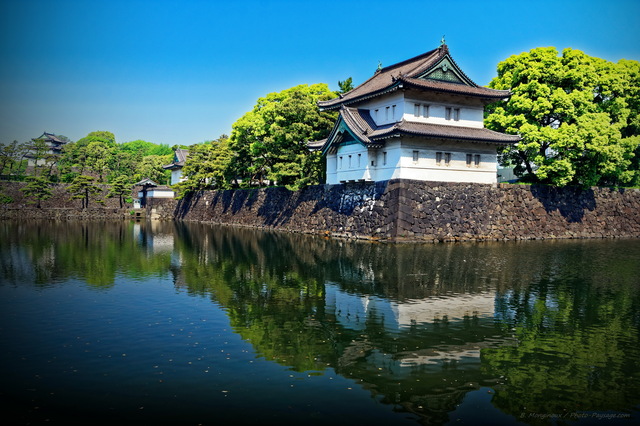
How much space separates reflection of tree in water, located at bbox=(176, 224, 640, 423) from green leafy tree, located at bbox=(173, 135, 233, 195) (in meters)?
37.5

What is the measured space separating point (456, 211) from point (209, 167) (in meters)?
37.7

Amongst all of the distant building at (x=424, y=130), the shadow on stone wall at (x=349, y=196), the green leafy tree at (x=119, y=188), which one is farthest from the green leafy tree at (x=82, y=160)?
the distant building at (x=424, y=130)

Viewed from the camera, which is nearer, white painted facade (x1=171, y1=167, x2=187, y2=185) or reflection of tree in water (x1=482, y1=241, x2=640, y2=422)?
reflection of tree in water (x1=482, y1=241, x2=640, y2=422)

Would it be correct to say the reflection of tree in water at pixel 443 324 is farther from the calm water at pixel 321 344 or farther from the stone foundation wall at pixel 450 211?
the stone foundation wall at pixel 450 211

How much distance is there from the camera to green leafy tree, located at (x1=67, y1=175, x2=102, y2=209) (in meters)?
71.0

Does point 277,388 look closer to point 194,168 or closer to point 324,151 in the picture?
point 324,151

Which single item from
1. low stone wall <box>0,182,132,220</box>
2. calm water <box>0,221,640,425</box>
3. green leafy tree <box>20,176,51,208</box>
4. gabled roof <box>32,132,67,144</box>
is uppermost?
gabled roof <box>32,132,67,144</box>

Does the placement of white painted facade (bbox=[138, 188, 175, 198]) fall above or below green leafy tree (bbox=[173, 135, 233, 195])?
below

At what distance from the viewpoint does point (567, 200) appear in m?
40.0

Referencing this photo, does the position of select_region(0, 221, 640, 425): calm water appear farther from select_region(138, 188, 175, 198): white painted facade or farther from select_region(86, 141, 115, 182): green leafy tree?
select_region(86, 141, 115, 182): green leafy tree

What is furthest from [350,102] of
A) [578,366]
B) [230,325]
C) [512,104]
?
[578,366]

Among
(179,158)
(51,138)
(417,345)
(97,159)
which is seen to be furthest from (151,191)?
(417,345)

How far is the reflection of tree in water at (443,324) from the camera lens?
917 cm

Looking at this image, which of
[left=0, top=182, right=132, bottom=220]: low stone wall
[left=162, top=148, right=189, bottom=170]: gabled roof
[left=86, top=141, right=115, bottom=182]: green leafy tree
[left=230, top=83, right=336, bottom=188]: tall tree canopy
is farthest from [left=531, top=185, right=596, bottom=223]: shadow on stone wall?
[left=86, top=141, right=115, bottom=182]: green leafy tree
